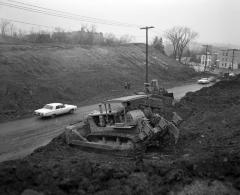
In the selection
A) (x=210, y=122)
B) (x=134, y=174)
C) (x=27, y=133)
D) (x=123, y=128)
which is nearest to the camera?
(x=134, y=174)

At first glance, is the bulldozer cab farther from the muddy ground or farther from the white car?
the white car

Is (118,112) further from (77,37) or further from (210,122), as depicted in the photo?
(77,37)

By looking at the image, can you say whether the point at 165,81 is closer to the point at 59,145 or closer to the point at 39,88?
the point at 39,88

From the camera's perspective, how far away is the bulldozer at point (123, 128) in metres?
11.2

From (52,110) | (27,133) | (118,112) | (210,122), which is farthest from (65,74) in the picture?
(118,112)

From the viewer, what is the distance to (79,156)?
36.9 feet

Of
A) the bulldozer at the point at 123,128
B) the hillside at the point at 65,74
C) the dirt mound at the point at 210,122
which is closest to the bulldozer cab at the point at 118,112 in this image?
the bulldozer at the point at 123,128

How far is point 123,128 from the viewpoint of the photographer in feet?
37.5

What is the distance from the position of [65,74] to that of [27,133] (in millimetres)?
17653

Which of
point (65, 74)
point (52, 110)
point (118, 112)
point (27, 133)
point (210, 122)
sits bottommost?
point (27, 133)

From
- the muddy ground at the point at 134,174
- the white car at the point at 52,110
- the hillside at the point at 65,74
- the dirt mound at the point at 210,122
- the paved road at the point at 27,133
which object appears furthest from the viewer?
the hillside at the point at 65,74

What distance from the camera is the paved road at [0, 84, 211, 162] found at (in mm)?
14319

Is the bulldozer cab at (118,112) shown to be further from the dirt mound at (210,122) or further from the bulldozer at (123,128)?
the dirt mound at (210,122)

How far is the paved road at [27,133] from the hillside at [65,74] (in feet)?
10.4
